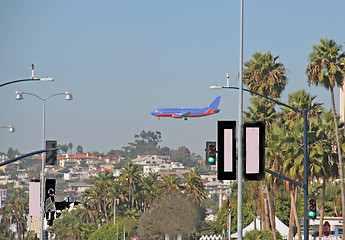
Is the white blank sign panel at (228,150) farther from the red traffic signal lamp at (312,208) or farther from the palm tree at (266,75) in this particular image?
the palm tree at (266,75)

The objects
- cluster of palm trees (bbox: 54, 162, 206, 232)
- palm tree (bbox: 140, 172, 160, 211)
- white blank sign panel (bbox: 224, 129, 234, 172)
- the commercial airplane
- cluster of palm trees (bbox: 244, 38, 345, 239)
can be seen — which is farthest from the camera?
the commercial airplane

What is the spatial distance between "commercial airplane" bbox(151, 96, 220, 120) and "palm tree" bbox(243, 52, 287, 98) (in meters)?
95.0

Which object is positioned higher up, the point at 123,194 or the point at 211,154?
the point at 211,154

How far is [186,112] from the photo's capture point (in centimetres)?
17762

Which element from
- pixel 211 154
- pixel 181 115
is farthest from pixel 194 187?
pixel 211 154

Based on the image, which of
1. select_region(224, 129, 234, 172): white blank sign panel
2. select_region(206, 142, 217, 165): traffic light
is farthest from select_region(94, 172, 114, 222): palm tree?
select_region(224, 129, 234, 172): white blank sign panel

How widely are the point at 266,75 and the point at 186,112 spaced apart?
102 metres

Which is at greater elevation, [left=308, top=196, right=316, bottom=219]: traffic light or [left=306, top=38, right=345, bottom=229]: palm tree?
[left=306, top=38, right=345, bottom=229]: palm tree

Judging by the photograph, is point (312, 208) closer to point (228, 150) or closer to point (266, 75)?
point (228, 150)

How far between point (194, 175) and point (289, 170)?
2965 inches

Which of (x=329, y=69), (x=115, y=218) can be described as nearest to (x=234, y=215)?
(x=115, y=218)

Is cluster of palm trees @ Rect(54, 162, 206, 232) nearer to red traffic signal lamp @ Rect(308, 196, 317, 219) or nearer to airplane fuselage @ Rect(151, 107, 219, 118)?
airplane fuselage @ Rect(151, 107, 219, 118)

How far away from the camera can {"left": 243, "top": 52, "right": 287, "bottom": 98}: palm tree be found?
74812mm

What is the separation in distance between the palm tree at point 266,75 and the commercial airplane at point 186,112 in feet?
312
